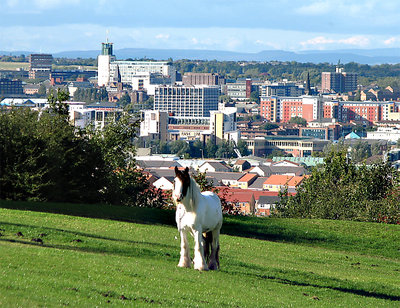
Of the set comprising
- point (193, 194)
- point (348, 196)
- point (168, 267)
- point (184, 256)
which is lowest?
point (348, 196)

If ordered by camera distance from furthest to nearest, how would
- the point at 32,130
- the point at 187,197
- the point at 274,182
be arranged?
the point at 274,182 < the point at 32,130 < the point at 187,197

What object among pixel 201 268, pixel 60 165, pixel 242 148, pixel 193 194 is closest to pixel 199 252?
pixel 201 268

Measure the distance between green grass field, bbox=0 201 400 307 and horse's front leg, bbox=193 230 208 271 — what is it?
142 mm

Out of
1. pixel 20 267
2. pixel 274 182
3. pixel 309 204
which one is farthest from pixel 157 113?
pixel 20 267

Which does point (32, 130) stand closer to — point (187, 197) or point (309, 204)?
point (309, 204)

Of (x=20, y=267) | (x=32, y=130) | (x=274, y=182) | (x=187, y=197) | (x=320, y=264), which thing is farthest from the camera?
(x=274, y=182)

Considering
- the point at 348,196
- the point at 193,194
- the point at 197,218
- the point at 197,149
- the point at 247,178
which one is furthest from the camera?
the point at 197,149

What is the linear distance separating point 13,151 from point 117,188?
5.20 meters

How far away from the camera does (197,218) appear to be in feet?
35.8

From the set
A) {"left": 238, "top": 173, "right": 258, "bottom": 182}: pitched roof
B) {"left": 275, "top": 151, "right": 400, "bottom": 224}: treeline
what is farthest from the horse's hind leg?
{"left": 238, "top": 173, "right": 258, "bottom": 182}: pitched roof

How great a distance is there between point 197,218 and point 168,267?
32.3 inches

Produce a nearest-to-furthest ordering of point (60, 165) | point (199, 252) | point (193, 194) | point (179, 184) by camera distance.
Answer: point (179, 184) → point (193, 194) → point (199, 252) → point (60, 165)

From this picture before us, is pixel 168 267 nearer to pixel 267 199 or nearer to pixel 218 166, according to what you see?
pixel 267 199

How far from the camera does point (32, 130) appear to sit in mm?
24391
